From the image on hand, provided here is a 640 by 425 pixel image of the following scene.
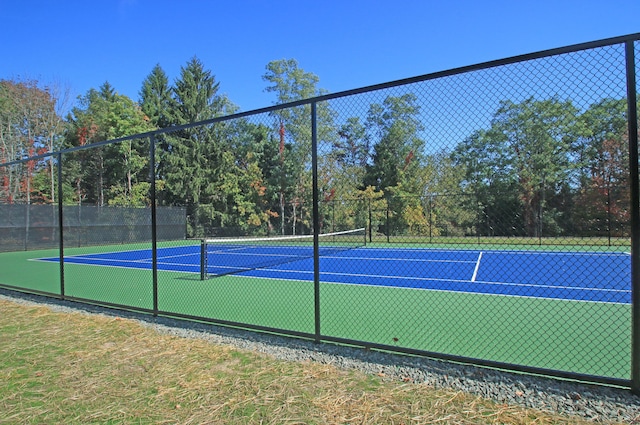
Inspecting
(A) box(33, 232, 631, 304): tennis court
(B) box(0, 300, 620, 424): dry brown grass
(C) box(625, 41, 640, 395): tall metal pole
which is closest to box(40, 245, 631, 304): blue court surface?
(A) box(33, 232, 631, 304): tennis court

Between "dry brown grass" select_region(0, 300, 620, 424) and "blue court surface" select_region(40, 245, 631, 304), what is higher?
"dry brown grass" select_region(0, 300, 620, 424)

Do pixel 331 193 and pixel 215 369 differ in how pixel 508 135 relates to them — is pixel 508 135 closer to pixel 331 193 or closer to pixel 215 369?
pixel 215 369

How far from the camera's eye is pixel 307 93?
92.2 ft

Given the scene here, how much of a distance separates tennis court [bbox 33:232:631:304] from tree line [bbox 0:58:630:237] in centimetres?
109

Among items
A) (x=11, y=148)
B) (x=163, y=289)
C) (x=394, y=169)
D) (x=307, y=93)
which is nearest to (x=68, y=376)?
(x=163, y=289)

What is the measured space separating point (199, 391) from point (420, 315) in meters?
3.39

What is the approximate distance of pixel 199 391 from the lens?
3.13 m

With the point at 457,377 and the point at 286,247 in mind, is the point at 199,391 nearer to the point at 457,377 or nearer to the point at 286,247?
the point at 457,377

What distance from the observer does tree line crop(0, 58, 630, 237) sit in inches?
281

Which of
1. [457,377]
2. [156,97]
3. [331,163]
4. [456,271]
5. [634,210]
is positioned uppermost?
[156,97]

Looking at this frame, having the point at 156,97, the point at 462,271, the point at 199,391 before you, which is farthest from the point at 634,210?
the point at 156,97

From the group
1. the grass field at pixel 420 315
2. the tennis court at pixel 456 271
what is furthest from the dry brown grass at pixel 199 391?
the tennis court at pixel 456 271

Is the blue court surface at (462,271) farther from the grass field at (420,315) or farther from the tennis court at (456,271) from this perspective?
the grass field at (420,315)

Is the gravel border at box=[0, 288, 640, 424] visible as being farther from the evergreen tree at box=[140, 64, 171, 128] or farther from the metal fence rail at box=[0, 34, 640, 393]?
the evergreen tree at box=[140, 64, 171, 128]
